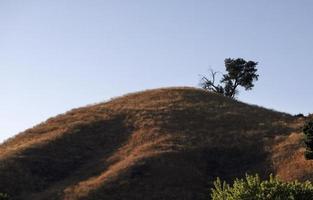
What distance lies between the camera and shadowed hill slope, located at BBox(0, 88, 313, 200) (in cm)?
5572

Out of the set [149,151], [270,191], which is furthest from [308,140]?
[270,191]

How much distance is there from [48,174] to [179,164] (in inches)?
475

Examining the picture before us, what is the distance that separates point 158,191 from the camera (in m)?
54.3

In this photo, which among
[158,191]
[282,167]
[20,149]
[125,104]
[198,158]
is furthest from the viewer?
[125,104]

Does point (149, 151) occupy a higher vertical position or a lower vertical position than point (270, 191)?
higher

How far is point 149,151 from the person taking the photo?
62.8 meters

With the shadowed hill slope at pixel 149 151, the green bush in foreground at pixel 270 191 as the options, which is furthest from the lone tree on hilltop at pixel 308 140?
the green bush in foreground at pixel 270 191

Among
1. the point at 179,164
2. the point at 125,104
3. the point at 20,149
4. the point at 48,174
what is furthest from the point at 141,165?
the point at 125,104

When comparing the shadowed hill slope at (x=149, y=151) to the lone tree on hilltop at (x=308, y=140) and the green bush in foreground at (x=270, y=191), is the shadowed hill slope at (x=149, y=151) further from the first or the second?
the green bush in foreground at (x=270, y=191)

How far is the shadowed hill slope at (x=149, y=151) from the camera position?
55.7 metres

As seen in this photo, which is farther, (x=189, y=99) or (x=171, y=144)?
(x=189, y=99)

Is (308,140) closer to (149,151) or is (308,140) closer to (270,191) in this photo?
(149,151)

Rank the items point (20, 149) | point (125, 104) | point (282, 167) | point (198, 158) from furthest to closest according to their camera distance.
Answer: point (125, 104) → point (20, 149) → point (198, 158) → point (282, 167)

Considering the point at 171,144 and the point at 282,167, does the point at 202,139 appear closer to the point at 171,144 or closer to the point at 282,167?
the point at 171,144
